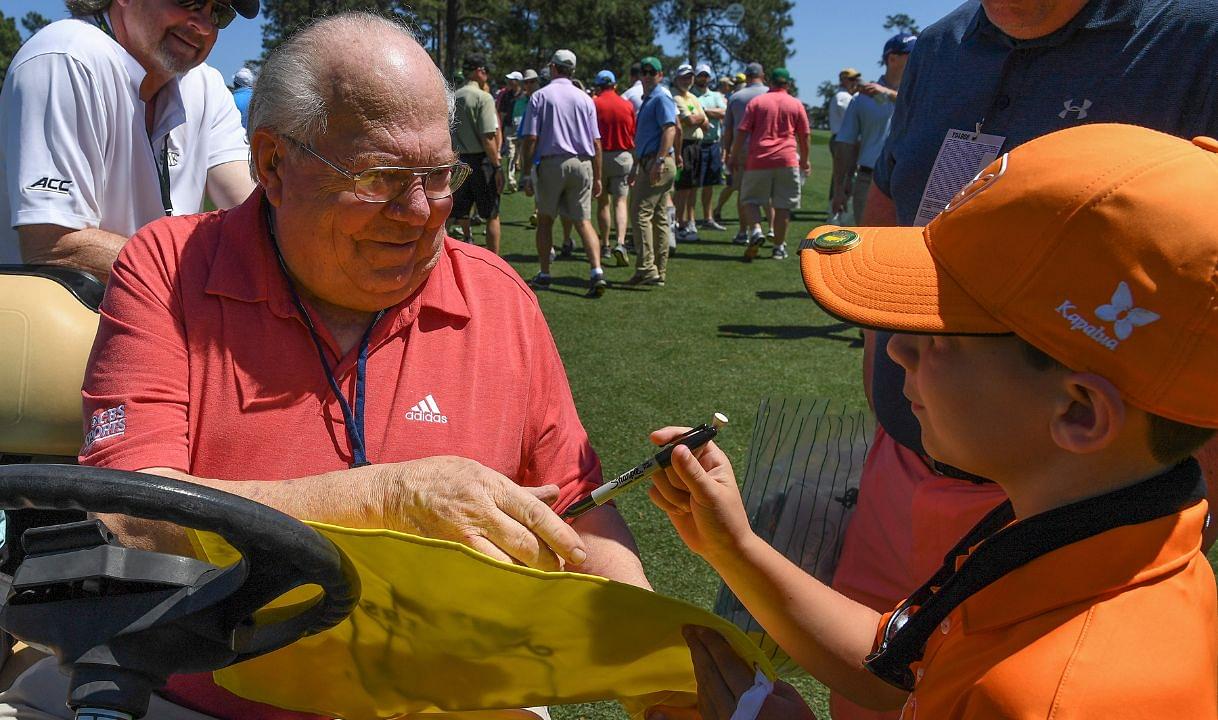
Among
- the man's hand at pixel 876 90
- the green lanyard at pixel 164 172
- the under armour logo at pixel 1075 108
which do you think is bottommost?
the man's hand at pixel 876 90

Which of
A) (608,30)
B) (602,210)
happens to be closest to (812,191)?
(602,210)

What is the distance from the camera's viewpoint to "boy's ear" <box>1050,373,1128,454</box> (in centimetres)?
113

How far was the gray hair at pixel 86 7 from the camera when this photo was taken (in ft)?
8.61

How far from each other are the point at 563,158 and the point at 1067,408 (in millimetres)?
8561

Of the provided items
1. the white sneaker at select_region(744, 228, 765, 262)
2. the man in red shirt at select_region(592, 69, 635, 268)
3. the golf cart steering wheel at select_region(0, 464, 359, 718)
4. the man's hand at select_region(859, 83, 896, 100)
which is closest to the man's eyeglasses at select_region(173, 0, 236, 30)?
Result: the golf cart steering wheel at select_region(0, 464, 359, 718)

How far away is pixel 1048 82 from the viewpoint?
1.82 metres

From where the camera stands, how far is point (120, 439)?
1.72m

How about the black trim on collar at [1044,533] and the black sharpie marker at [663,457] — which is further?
the black sharpie marker at [663,457]

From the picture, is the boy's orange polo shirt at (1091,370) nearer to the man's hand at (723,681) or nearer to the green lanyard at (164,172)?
the man's hand at (723,681)

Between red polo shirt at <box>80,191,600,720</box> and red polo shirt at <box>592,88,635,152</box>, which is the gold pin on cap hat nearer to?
red polo shirt at <box>80,191,600,720</box>

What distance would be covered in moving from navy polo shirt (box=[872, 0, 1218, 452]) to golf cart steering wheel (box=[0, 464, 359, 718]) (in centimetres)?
134

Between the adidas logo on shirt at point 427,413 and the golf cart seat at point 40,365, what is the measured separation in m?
0.86

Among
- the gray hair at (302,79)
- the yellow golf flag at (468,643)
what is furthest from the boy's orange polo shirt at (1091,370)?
the gray hair at (302,79)

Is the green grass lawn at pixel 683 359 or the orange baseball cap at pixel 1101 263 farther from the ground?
the orange baseball cap at pixel 1101 263
